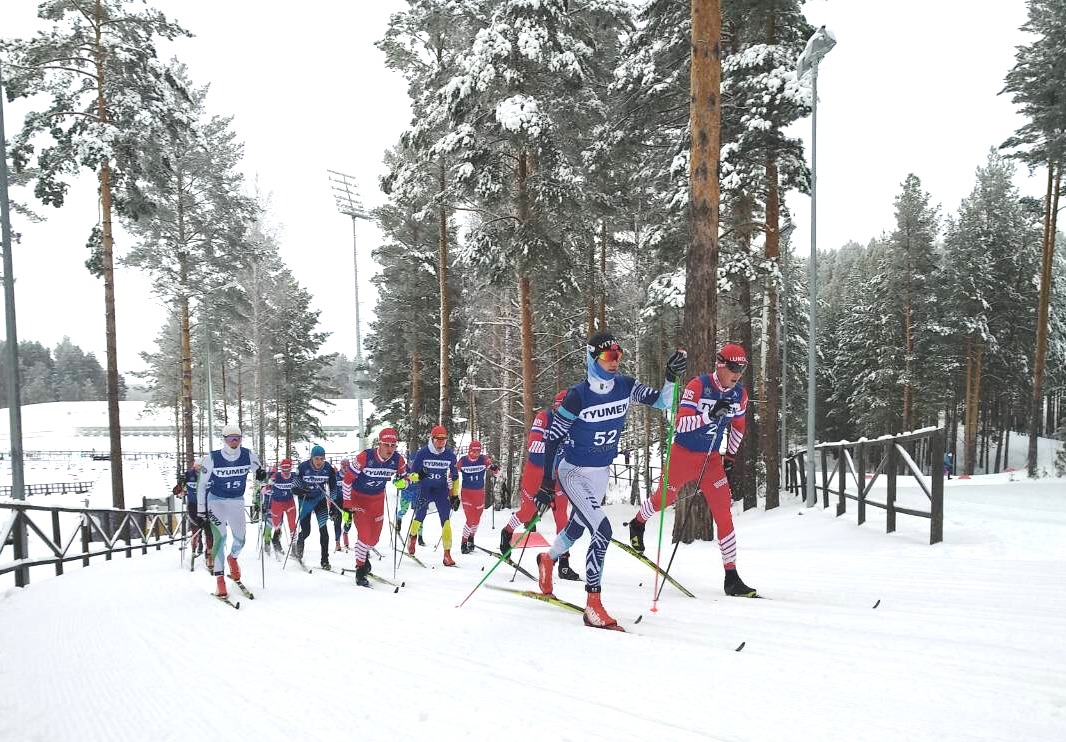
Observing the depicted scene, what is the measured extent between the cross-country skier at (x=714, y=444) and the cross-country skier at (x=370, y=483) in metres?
4.11

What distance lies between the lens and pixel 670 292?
14.2 m

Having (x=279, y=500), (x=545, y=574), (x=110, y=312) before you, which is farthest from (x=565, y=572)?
(x=110, y=312)

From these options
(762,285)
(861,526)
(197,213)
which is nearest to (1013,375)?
(762,285)

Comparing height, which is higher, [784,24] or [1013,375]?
[784,24]

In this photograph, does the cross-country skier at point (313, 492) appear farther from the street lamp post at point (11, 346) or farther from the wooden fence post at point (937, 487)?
the wooden fence post at point (937, 487)

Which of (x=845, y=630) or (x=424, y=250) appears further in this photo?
(x=424, y=250)

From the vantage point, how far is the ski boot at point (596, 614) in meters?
4.73

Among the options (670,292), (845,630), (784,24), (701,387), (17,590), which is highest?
(784,24)

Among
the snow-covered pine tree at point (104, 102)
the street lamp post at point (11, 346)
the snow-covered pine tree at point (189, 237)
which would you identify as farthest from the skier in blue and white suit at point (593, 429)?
the snow-covered pine tree at point (189, 237)

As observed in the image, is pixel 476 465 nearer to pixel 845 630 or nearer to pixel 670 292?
pixel 670 292

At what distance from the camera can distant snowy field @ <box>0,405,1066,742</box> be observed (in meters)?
3.09

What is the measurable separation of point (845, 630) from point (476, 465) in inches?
333

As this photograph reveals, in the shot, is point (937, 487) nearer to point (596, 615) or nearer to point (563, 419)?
point (596, 615)

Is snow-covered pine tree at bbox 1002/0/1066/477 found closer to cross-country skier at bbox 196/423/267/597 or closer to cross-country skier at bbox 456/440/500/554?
cross-country skier at bbox 456/440/500/554
